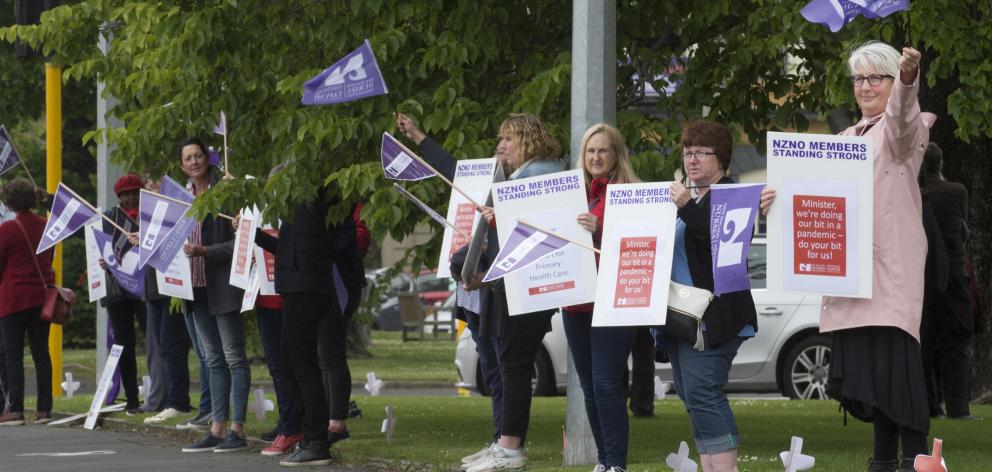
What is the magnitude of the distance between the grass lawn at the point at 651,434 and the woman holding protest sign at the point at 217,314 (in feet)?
2.52

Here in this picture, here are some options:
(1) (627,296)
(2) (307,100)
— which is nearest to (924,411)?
(1) (627,296)

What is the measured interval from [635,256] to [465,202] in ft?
7.03

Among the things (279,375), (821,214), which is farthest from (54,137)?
(821,214)

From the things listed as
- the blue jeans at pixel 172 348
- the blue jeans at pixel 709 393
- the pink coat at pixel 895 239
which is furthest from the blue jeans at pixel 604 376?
the blue jeans at pixel 172 348

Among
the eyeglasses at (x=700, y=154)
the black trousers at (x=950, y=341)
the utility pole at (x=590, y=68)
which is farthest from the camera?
the black trousers at (x=950, y=341)

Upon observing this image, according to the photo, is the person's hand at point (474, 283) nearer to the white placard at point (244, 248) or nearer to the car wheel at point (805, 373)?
the white placard at point (244, 248)

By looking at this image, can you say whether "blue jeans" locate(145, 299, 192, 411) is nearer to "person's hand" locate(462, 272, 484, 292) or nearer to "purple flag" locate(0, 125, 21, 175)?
"purple flag" locate(0, 125, 21, 175)

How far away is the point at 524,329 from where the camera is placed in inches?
376

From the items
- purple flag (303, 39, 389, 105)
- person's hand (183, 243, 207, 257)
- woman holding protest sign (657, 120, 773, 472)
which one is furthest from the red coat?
woman holding protest sign (657, 120, 773, 472)

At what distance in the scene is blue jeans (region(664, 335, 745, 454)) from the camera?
24.3 ft

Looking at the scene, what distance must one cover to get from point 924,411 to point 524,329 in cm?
296

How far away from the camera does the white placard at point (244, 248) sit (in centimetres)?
1080

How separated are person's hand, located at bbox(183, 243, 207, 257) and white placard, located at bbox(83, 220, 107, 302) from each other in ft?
11.1

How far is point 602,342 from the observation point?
27.3 feet
